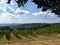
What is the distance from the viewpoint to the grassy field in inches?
650

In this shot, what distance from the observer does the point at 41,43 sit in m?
16.4

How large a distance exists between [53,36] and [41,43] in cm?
200

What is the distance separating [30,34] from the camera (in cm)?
1780

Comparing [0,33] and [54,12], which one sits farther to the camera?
[0,33]

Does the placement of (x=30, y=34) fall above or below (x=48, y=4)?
below

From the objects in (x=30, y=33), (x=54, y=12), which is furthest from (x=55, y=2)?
(x=30, y=33)

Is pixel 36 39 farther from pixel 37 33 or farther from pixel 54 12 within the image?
pixel 54 12

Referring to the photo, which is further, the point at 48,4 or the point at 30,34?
the point at 30,34

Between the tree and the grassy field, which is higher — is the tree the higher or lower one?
the higher one

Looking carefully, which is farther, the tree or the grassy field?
the grassy field

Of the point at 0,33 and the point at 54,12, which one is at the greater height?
the point at 54,12

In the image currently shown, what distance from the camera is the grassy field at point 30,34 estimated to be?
1652 centimetres

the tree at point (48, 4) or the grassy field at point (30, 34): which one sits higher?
the tree at point (48, 4)

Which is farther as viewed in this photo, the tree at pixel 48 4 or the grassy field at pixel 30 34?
the grassy field at pixel 30 34
